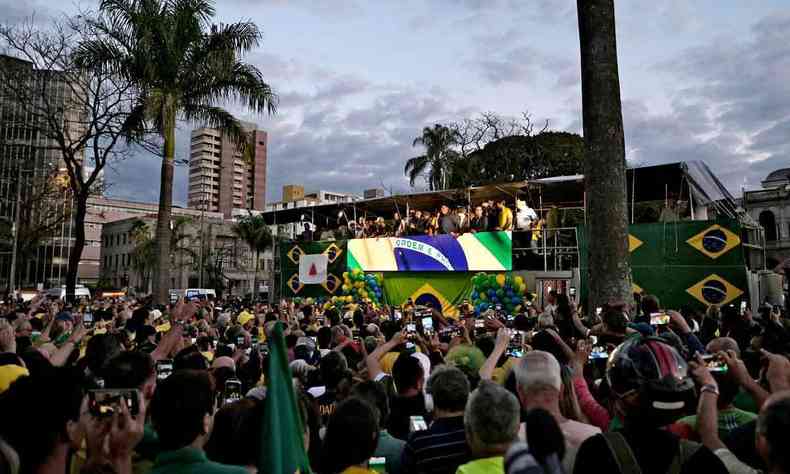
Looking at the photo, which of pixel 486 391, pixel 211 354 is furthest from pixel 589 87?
pixel 486 391

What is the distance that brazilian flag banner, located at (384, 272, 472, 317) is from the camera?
60.7 ft

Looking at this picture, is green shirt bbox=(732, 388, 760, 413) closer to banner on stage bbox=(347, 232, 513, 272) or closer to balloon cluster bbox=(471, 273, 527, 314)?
balloon cluster bbox=(471, 273, 527, 314)

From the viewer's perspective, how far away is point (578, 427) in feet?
9.07

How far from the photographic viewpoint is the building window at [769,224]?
4878cm

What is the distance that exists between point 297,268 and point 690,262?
580 inches

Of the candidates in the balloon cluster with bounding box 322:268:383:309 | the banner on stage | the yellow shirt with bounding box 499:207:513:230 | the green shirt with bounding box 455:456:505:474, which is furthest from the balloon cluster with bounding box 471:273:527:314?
the green shirt with bounding box 455:456:505:474

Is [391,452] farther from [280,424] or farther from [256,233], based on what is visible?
[256,233]

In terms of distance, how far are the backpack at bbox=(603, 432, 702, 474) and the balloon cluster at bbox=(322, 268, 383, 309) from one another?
18004mm

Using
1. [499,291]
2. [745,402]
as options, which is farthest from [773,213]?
[745,402]

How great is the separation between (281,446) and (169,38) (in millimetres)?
15560

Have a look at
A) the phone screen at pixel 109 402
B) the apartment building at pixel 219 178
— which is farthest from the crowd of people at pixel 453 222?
the apartment building at pixel 219 178

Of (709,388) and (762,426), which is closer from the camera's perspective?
(762,426)

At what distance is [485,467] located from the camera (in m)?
2.44

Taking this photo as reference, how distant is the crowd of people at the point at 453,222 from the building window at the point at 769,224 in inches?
1566
